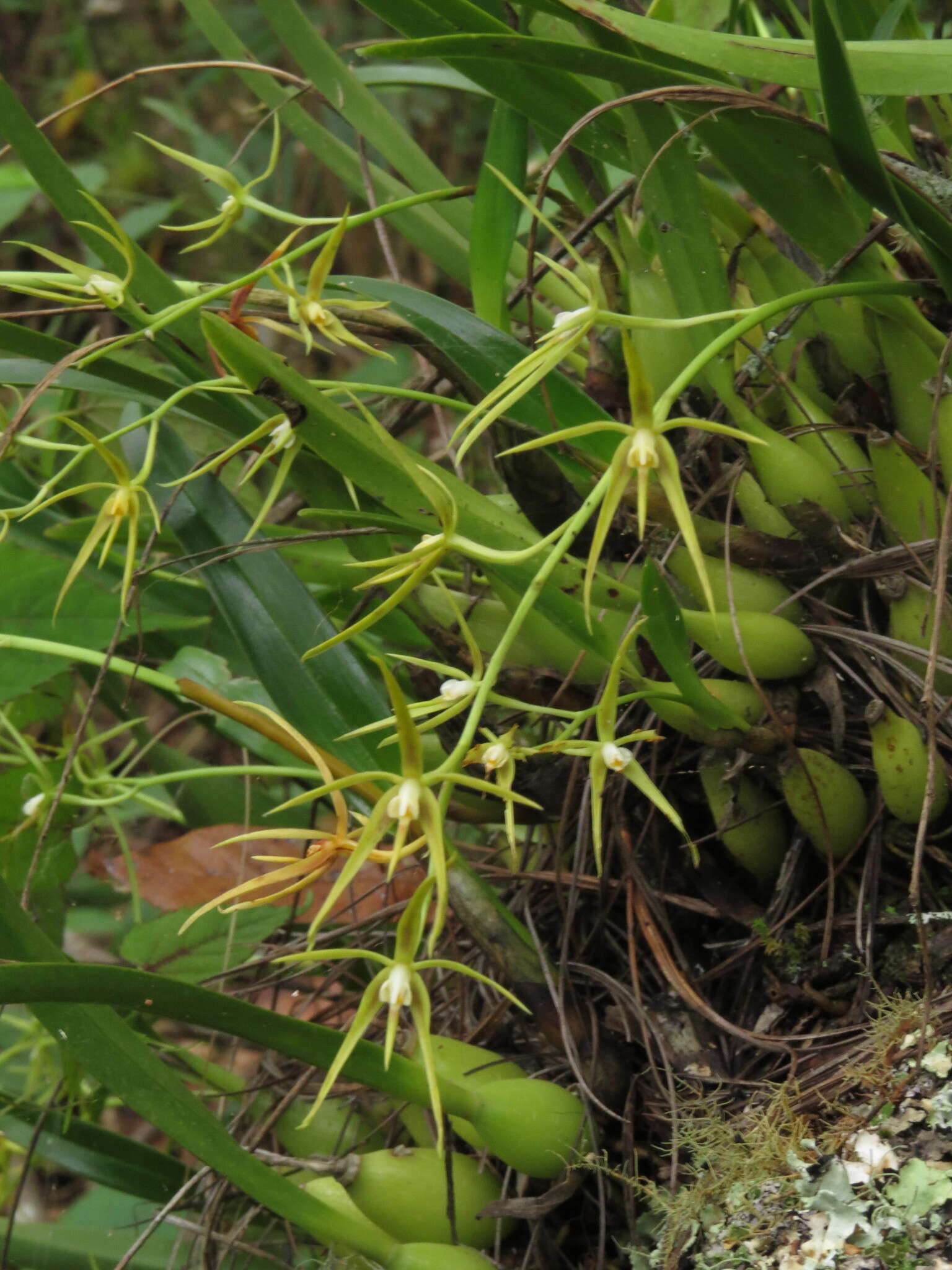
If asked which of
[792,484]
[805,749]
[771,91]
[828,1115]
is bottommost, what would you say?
[828,1115]

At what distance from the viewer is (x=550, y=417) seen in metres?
0.51

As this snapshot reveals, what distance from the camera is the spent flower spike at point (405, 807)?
1.07 ft

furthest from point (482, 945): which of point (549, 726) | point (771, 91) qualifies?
point (771, 91)

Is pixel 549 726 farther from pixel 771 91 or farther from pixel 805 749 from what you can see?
pixel 771 91

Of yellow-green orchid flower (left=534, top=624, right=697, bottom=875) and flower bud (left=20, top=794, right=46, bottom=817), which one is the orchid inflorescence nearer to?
yellow-green orchid flower (left=534, top=624, right=697, bottom=875)

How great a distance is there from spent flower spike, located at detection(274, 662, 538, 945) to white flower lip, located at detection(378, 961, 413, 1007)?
21 mm

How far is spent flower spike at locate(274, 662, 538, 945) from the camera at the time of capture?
328 mm

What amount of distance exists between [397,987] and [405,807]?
65 mm

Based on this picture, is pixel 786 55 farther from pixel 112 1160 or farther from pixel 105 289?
pixel 112 1160

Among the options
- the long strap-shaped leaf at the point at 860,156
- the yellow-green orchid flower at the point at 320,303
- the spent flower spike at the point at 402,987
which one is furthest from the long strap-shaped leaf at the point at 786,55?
the spent flower spike at the point at 402,987

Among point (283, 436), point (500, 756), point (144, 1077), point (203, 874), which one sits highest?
point (283, 436)

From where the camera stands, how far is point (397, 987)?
0.36 m

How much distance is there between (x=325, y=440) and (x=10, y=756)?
351mm

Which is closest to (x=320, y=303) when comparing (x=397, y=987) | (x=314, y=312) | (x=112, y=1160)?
(x=314, y=312)
